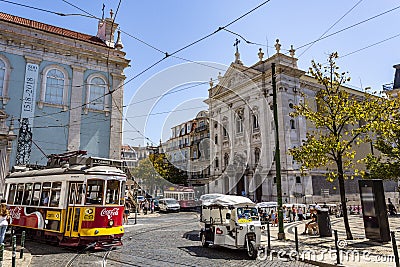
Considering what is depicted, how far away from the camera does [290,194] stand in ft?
101

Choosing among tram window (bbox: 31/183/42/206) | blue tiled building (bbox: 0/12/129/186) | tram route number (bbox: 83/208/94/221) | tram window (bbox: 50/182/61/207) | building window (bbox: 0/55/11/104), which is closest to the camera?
tram route number (bbox: 83/208/94/221)

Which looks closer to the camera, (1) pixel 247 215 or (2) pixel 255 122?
(1) pixel 247 215

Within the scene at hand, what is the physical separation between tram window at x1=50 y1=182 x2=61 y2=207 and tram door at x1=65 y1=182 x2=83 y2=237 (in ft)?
1.97

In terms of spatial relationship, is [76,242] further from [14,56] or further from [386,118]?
[14,56]

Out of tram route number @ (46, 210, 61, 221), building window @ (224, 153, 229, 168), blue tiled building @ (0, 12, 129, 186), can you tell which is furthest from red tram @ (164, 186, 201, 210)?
tram route number @ (46, 210, 61, 221)

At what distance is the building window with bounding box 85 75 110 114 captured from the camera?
24339mm

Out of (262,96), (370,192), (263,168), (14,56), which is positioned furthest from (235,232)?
(262,96)

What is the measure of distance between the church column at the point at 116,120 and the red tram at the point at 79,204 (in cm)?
1259

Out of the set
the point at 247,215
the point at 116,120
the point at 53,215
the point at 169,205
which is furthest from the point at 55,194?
the point at 169,205

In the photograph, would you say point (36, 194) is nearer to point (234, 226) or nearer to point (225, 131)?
point (234, 226)

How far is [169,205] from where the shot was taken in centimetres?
3581

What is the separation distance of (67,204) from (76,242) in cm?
129

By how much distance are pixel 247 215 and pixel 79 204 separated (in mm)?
5658

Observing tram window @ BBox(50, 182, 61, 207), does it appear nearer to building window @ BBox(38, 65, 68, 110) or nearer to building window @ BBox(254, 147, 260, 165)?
building window @ BBox(38, 65, 68, 110)
